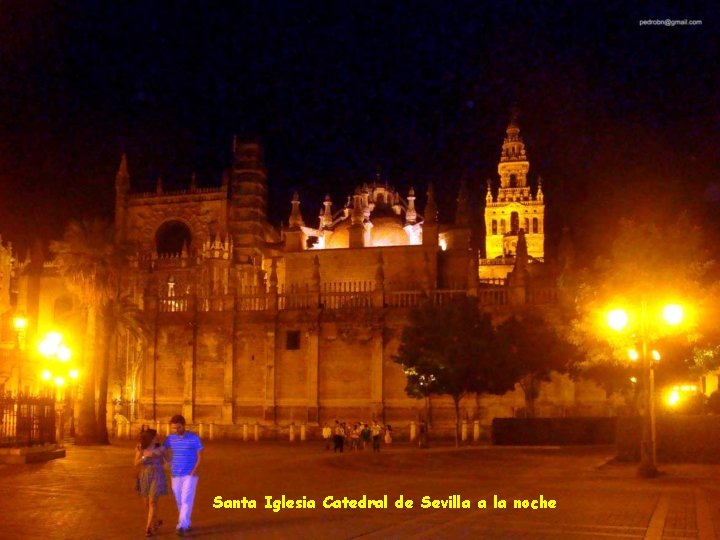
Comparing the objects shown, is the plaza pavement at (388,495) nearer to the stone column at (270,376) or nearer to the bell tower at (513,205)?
the stone column at (270,376)

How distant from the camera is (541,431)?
33062 millimetres

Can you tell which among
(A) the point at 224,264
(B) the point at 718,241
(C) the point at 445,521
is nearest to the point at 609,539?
(C) the point at 445,521

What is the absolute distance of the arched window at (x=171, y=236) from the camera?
72438 millimetres

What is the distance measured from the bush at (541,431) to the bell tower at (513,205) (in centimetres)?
7465

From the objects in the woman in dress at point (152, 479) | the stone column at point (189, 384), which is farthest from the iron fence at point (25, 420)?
the stone column at point (189, 384)

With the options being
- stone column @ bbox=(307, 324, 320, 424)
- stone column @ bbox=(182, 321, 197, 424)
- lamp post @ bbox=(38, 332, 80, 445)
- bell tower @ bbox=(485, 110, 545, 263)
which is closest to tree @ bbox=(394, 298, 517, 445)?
stone column @ bbox=(307, 324, 320, 424)

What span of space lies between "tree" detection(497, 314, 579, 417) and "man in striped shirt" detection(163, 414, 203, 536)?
83.6 feet

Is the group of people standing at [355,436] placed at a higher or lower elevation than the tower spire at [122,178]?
lower

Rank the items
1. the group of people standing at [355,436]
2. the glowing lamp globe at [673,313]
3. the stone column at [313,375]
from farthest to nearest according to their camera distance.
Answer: the stone column at [313,375], the group of people standing at [355,436], the glowing lamp globe at [673,313]

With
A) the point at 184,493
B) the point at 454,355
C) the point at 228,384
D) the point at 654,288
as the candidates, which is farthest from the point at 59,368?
the point at 184,493

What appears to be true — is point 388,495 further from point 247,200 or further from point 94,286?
point 247,200

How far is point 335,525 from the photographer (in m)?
11.9

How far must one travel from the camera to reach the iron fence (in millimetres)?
25070

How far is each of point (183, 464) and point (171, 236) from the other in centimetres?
6394
